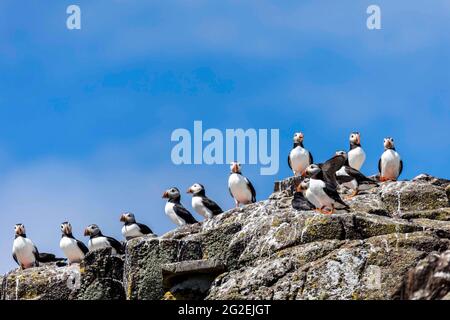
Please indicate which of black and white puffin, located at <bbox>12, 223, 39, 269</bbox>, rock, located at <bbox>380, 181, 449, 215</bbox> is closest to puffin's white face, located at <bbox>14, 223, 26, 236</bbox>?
black and white puffin, located at <bbox>12, 223, 39, 269</bbox>

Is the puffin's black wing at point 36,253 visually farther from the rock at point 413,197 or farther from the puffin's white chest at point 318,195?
the rock at point 413,197

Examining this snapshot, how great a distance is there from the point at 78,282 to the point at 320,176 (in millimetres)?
5127

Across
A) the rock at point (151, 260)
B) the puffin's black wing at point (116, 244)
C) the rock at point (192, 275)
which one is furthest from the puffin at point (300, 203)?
the puffin's black wing at point (116, 244)

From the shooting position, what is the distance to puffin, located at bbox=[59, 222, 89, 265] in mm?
29716

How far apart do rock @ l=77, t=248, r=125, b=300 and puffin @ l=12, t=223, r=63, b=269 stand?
425 cm

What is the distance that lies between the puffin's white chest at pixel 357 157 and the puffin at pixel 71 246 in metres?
6.83

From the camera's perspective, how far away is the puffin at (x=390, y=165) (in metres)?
30.9

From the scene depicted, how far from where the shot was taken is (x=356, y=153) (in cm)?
3241

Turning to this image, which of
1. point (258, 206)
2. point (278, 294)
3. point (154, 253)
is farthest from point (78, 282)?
point (278, 294)

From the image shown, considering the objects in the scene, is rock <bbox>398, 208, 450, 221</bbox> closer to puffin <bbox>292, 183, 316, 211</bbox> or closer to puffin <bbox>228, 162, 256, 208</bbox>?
puffin <bbox>292, 183, 316, 211</bbox>

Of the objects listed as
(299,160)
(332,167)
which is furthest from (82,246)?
(332,167)

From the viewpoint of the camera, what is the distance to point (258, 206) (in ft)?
87.5
